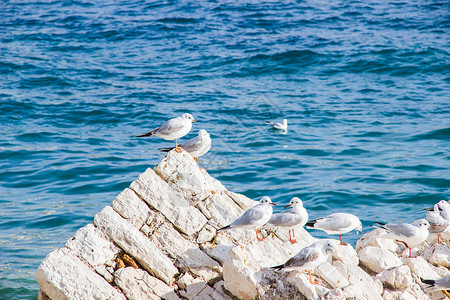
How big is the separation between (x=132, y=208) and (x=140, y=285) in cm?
129

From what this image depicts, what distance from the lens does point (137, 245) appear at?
8.04 meters

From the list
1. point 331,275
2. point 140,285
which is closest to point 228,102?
point 331,275

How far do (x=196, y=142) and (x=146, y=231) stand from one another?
1.87 metres

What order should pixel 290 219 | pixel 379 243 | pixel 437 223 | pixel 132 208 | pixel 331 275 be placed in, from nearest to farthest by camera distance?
pixel 331 275
pixel 132 208
pixel 290 219
pixel 379 243
pixel 437 223

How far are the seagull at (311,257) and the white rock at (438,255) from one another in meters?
2.81

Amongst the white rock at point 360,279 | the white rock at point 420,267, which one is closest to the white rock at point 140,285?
the white rock at point 360,279

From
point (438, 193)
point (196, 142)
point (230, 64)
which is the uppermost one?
point (196, 142)

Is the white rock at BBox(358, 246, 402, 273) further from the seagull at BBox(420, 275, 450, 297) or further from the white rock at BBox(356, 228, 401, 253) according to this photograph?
the seagull at BBox(420, 275, 450, 297)

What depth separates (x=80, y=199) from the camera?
14.2 m

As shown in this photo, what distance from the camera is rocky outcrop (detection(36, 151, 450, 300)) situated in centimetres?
759

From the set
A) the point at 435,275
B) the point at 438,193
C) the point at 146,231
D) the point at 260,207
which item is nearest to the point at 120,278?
the point at 146,231

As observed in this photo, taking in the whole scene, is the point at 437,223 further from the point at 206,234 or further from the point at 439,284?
the point at 206,234

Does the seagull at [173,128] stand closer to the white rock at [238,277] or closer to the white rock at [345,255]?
the white rock at [238,277]

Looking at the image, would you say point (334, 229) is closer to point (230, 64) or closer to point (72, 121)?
point (72, 121)
